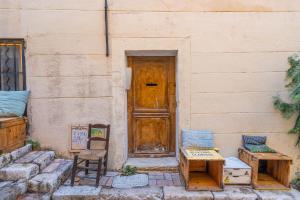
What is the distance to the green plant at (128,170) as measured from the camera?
12.9 ft

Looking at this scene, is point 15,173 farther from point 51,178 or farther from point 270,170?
point 270,170

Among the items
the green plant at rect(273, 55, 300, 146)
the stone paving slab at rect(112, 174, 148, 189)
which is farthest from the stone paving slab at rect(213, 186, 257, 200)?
the green plant at rect(273, 55, 300, 146)

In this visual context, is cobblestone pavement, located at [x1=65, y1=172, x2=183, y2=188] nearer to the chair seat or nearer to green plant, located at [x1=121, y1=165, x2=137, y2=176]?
green plant, located at [x1=121, y1=165, x2=137, y2=176]

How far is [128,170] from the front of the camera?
3.99m

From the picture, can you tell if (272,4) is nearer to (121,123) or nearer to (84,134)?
(121,123)

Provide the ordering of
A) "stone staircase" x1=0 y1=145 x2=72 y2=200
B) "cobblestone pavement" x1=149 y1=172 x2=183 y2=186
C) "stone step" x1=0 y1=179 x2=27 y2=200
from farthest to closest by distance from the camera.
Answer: "cobblestone pavement" x1=149 y1=172 x2=183 y2=186, "stone staircase" x1=0 y1=145 x2=72 y2=200, "stone step" x1=0 y1=179 x2=27 y2=200

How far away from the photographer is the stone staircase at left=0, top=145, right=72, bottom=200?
301 cm

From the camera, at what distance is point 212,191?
11.1ft

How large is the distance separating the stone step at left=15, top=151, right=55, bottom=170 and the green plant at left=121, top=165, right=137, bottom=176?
1.16 metres

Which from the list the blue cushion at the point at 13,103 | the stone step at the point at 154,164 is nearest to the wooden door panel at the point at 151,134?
the stone step at the point at 154,164

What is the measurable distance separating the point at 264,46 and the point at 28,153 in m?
4.13

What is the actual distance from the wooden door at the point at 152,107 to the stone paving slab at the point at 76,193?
3.93 ft

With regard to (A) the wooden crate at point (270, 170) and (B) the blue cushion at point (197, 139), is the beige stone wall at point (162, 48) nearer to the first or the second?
(B) the blue cushion at point (197, 139)

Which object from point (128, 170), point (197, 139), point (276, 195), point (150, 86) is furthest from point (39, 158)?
point (276, 195)
